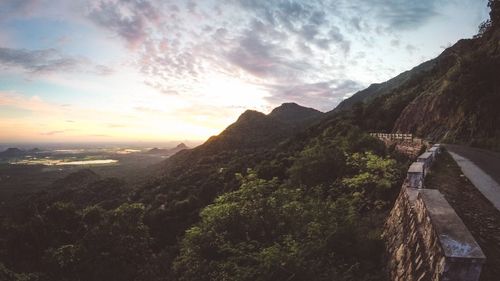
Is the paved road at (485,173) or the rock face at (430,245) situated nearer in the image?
the rock face at (430,245)

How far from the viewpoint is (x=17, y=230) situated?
81.7ft

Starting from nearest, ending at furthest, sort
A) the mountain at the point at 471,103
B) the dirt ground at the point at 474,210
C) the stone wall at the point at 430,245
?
the stone wall at the point at 430,245
the dirt ground at the point at 474,210
the mountain at the point at 471,103

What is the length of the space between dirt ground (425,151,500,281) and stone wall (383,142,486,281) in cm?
79

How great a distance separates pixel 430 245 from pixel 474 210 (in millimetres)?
3415

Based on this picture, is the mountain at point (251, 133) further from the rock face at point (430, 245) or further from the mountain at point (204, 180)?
the rock face at point (430, 245)

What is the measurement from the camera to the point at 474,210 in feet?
25.7

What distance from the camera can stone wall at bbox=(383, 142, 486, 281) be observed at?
4.36 metres

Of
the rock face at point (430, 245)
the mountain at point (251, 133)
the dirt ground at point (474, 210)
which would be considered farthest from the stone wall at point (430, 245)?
the mountain at point (251, 133)

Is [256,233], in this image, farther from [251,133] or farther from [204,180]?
[251,133]

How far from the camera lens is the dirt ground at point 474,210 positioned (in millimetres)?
5537

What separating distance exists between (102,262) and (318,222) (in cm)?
1473

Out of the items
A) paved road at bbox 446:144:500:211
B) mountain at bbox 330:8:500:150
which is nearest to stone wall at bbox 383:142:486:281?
paved road at bbox 446:144:500:211

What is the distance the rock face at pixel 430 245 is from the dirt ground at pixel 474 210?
0.80 m

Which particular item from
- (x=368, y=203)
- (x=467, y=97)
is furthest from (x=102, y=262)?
(x=467, y=97)
